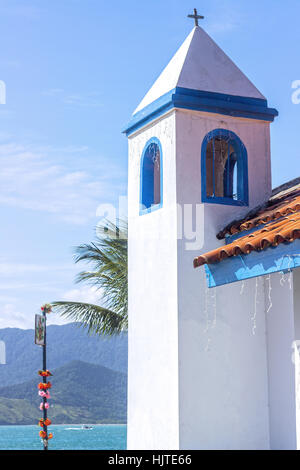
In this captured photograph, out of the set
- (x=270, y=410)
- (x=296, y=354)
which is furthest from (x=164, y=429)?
(x=296, y=354)

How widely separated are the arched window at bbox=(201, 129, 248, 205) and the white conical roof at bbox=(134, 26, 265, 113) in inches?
26.5

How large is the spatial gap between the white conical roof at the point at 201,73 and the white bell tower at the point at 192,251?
2 cm

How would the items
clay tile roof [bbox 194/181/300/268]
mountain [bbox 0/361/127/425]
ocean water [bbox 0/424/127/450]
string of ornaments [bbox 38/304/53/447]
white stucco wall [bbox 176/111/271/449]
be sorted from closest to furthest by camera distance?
clay tile roof [bbox 194/181/300/268] < white stucco wall [bbox 176/111/271/449] < string of ornaments [bbox 38/304/53/447] < ocean water [bbox 0/424/127/450] < mountain [bbox 0/361/127/425]

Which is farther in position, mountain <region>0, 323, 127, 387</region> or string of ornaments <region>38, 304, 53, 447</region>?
mountain <region>0, 323, 127, 387</region>

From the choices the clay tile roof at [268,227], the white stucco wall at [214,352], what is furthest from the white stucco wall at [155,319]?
the clay tile roof at [268,227]

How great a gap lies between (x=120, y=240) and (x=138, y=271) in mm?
6803

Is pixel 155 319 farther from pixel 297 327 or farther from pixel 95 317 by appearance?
pixel 95 317

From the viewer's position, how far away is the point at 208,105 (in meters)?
9.64

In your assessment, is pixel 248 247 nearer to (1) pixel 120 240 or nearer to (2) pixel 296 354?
(2) pixel 296 354

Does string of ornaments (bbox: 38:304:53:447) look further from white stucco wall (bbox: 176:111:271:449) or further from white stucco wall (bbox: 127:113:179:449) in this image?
white stucco wall (bbox: 176:111:271:449)

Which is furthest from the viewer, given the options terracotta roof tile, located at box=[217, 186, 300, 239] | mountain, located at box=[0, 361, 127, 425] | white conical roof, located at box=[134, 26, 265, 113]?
mountain, located at box=[0, 361, 127, 425]

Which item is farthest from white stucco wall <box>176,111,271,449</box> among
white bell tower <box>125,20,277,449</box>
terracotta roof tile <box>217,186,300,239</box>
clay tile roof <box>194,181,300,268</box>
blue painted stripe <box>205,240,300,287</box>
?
blue painted stripe <box>205,240,300,287</box>

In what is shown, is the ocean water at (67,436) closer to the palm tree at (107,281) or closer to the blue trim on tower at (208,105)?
the palm tree at (107,281)

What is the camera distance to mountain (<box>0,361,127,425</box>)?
93500 millimetres
